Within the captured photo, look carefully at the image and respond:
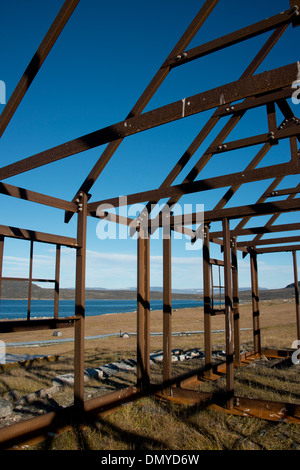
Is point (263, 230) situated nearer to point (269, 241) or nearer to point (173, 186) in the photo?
point (269, 241)

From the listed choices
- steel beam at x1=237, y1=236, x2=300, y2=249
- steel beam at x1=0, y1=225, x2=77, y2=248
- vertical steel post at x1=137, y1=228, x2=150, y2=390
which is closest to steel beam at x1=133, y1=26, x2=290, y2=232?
vertical steel post at x1=137, y1=228, x2=150, y2=390

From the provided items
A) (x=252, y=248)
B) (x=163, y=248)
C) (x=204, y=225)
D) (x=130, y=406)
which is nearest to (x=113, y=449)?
(x=130, y=406)

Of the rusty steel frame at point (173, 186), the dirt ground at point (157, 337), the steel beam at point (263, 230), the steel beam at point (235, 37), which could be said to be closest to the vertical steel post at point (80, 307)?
the rusty steel frame at point (173, 186)

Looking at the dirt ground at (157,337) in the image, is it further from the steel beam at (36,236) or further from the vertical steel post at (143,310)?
the steel beam at (36,236)

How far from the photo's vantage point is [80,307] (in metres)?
5.49

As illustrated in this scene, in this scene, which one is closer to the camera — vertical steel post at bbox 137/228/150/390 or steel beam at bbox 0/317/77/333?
steel beam at bbox 0/317/77/333

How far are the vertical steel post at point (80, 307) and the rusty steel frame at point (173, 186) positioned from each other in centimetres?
2

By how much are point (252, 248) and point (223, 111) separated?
5570mm

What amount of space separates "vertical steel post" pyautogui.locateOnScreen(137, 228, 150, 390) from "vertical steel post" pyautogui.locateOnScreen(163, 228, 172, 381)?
13.0 inches

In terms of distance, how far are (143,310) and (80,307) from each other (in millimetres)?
1687

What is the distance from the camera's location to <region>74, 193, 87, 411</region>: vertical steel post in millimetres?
5199

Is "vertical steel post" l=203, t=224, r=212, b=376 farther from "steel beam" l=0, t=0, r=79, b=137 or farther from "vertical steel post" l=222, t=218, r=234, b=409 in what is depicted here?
"steel beam" l=0, t=0, r=79, b=137

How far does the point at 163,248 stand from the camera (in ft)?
23.2

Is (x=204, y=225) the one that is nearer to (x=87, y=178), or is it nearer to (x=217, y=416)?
(x=87, y=178)
